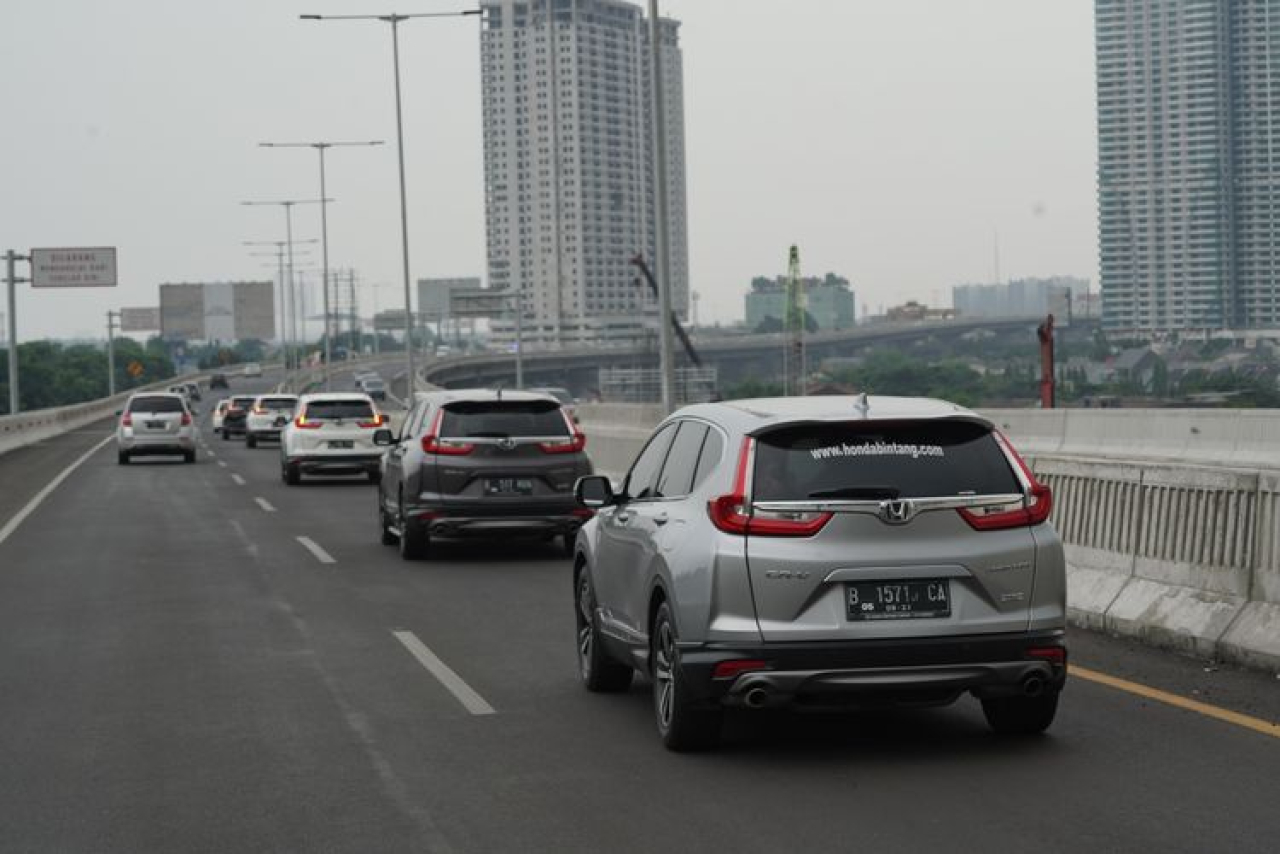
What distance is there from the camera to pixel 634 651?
8.99 meters

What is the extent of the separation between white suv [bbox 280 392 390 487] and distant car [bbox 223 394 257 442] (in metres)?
29.3

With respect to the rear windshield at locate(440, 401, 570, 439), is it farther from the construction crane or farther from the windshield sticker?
the construction crane

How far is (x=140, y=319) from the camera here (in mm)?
151375

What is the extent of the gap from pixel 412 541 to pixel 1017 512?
11092 millimetres

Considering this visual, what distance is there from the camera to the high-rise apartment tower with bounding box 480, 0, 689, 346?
602ft

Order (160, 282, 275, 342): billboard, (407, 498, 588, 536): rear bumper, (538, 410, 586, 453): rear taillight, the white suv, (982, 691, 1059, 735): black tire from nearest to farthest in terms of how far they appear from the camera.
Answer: (982, 691, 1059, 735): black tire → (407, 498, 588, 536): rear bumper → (538, 410, 586, 453): rear taillight → the white suv → (160, 282, 275, 342): billboard

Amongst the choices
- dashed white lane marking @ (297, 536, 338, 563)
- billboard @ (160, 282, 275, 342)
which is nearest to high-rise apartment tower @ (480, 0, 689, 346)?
billboard @ (160, 282, 275, 342)

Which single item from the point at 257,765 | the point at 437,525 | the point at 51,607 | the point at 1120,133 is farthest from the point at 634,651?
the point at 1120,133

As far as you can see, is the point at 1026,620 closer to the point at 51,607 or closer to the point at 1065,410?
the point at 51,607

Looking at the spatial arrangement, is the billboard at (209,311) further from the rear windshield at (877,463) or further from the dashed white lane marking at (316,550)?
the rear windshield at (877,463)

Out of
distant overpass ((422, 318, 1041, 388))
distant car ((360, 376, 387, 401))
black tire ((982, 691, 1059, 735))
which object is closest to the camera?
black tire ((982, 691, 1059, 735))

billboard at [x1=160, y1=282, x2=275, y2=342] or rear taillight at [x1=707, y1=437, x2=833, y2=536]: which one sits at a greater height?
billboard at [x1=160, y1=282, x2=275, y2=342]

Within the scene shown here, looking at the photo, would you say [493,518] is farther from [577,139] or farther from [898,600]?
[577,139]

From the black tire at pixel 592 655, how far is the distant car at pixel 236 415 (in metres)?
52.5
